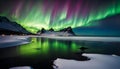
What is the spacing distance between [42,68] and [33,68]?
33.1 inches

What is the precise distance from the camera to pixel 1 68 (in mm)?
12344

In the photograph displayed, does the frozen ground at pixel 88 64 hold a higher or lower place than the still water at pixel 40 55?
higher

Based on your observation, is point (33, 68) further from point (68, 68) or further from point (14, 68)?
point (68, 68)

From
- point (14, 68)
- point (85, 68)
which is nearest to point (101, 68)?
point (85, 68)

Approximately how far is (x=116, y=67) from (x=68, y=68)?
4.29 m

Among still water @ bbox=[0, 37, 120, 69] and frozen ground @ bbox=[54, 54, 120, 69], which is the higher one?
frozen ground @ bbox=[54, 54, 120, 69]

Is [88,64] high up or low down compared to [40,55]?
up

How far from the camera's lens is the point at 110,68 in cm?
1180

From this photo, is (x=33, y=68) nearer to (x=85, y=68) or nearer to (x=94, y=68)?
(x=85, y=68)

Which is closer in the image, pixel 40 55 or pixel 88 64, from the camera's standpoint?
pixel 88 64

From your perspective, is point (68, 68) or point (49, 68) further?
point (49, 68)

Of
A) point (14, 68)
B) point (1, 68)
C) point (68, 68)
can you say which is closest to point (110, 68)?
point (68, 68)

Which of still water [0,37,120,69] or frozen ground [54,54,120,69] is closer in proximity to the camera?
frozen ground [54,54,120,69]

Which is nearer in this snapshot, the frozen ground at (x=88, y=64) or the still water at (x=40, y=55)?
the frozen ground at (x=88, y=64)
